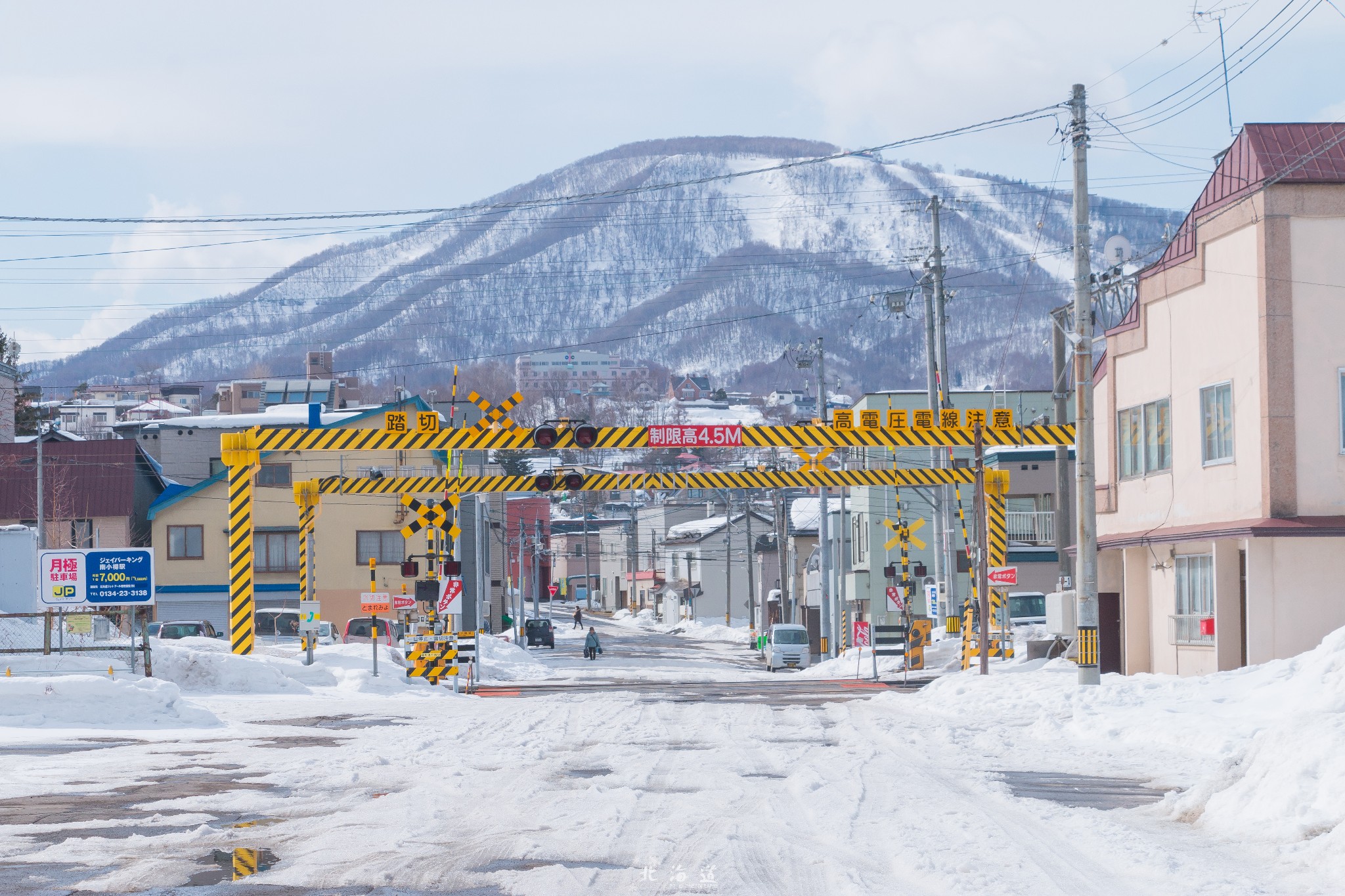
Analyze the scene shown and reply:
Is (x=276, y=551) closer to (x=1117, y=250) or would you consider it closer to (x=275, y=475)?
(x=275, y=475)

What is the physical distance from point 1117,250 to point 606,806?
2212 centimetres

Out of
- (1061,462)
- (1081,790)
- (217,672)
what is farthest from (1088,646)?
(217,672)

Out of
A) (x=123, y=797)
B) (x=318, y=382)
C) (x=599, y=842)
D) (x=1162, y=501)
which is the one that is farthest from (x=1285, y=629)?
(x=318, y=382)

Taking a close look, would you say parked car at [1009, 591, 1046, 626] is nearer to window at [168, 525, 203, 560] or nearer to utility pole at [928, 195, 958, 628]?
utility pole at [928, 195, 958, 628]

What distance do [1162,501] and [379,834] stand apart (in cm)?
2017

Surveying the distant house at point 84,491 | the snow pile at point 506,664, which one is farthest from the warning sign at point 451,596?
the distant house at point 84,491

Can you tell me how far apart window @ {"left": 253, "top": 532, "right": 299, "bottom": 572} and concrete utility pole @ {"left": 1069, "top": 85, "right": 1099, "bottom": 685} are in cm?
4595

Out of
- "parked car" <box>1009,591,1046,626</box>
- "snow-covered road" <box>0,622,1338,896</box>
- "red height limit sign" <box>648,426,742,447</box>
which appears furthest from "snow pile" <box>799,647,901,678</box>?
"snow-covered road" <box>0,622,1338,896</box>

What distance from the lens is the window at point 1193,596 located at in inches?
990

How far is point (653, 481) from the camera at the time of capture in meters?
32.8

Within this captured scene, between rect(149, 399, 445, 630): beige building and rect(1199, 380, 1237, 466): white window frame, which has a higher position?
rect(1199, 380, 1237, 466): white window frame

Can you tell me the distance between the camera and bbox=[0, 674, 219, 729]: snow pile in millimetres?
20047

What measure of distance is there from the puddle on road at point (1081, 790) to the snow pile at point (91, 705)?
11.9 m

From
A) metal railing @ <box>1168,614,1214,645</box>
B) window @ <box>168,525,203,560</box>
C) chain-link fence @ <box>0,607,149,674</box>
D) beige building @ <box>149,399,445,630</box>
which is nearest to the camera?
chain-link fence @ <box>0,607,149,674</box>
